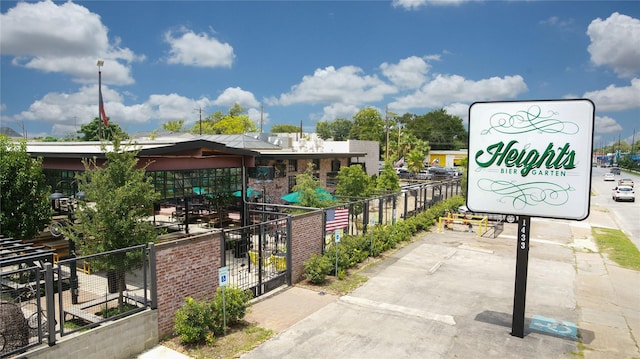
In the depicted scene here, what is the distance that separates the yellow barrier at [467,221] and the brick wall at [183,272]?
16.6 metres

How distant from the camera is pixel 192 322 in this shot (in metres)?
9.04

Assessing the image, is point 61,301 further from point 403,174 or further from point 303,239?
point 403,174

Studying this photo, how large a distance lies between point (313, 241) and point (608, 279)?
10.8 meters

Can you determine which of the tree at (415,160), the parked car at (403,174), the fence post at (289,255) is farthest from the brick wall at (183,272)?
the parked car at (403,174)

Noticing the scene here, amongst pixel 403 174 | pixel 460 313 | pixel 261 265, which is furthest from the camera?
pixel 403 174

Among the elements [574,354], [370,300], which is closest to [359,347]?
[370,300]

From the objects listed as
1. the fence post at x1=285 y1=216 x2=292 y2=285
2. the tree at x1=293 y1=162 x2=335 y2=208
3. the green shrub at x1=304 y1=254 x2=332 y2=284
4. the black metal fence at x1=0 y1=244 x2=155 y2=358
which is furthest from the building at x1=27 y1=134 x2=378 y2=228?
Answer: the green shrub at x1=304 y1=254 x2=332 y2=284

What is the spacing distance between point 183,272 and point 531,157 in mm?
8545

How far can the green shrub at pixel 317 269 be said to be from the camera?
13.5 metres

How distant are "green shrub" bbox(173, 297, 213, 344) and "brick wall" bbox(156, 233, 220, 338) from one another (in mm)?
300

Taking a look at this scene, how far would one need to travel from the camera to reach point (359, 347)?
9.33 meters

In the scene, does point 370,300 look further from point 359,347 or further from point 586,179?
point 586,179

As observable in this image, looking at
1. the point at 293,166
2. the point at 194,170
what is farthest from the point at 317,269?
the point at 293,166

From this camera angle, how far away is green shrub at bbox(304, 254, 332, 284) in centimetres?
1346
